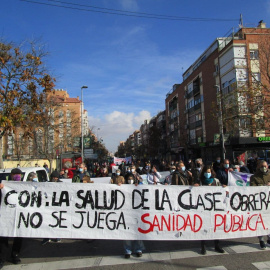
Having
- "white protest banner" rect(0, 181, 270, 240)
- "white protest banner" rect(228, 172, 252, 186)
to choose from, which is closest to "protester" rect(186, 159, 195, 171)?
"white protest banner" rect(228, 172, 252, 186)

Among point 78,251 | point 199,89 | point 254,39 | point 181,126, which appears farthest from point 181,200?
point 181,126

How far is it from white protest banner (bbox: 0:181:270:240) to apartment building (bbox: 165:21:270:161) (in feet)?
47.9

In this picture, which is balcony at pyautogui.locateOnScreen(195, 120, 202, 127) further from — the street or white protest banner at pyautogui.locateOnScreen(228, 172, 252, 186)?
the street

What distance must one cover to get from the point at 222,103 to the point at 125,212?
20236 millimetres

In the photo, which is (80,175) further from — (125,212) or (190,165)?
(190,165)

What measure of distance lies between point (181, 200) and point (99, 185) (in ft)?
5.39

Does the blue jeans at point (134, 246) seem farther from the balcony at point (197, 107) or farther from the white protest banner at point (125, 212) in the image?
the balcony at point (197, 107)

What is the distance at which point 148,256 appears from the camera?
4.98 meters

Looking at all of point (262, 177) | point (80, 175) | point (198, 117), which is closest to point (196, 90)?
point (198, 117)

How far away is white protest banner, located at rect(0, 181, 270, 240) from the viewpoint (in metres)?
5.02

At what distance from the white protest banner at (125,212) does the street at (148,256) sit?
0.34m

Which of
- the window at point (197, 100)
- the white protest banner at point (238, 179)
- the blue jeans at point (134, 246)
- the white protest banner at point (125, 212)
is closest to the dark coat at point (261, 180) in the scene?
the white protest banner at point (125, 212)

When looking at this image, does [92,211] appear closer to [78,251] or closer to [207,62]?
[78,251]

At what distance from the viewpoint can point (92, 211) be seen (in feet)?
16.9
